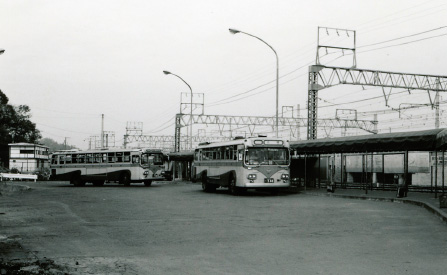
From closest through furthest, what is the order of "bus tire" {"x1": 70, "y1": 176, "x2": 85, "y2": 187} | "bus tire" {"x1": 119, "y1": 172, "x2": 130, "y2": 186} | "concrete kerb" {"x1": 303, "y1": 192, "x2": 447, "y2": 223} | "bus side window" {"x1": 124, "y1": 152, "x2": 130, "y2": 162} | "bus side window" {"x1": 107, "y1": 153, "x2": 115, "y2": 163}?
"concrete kerb" {"x1": 303, "y1": 192, "x2": 447, "y2": 223} < "bus side window" {"x1": 124, "y1": 152, "x2": 130, "y2": 162} < "bus tire" {"x1": 119, "y1": 172, "x2": 130, "y2": 186} < "bus side window" {"x1": 107, "y1": 153, "x2": 115, "y2": 163} < "bus tire" {"x1": 70, "y1": 176, "x2": 85, "y2": 187}

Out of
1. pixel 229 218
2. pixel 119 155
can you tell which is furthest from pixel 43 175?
pixel 229 218

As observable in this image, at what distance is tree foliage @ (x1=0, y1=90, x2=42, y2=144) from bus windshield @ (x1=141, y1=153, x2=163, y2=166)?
7057cm

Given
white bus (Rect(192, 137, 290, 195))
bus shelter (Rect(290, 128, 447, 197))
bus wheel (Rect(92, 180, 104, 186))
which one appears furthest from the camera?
bus wheel (Rect(92, 180, 104, 186))

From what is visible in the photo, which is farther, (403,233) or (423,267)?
(403,233)

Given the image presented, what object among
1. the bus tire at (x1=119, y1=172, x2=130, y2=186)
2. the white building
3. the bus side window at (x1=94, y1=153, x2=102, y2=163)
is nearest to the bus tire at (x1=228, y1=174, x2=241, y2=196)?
the bus tire at (x1=119, y1=172, x2=130, y2=186)

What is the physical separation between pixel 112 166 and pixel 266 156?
58.3ft

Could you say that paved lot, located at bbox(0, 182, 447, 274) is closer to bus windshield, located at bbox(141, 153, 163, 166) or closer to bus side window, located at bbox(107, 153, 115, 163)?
bus windshield, located at bbox(141, 153, 163, 166)

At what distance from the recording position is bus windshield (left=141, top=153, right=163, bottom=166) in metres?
38.8

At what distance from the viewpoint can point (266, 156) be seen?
25.8 meters

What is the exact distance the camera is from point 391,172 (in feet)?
136

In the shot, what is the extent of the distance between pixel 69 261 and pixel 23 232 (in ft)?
13.3

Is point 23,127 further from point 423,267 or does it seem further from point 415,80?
point 423,267

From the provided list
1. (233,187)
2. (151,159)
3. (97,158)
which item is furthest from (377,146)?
(97,158)

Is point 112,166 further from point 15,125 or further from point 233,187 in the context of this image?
point 15,125
